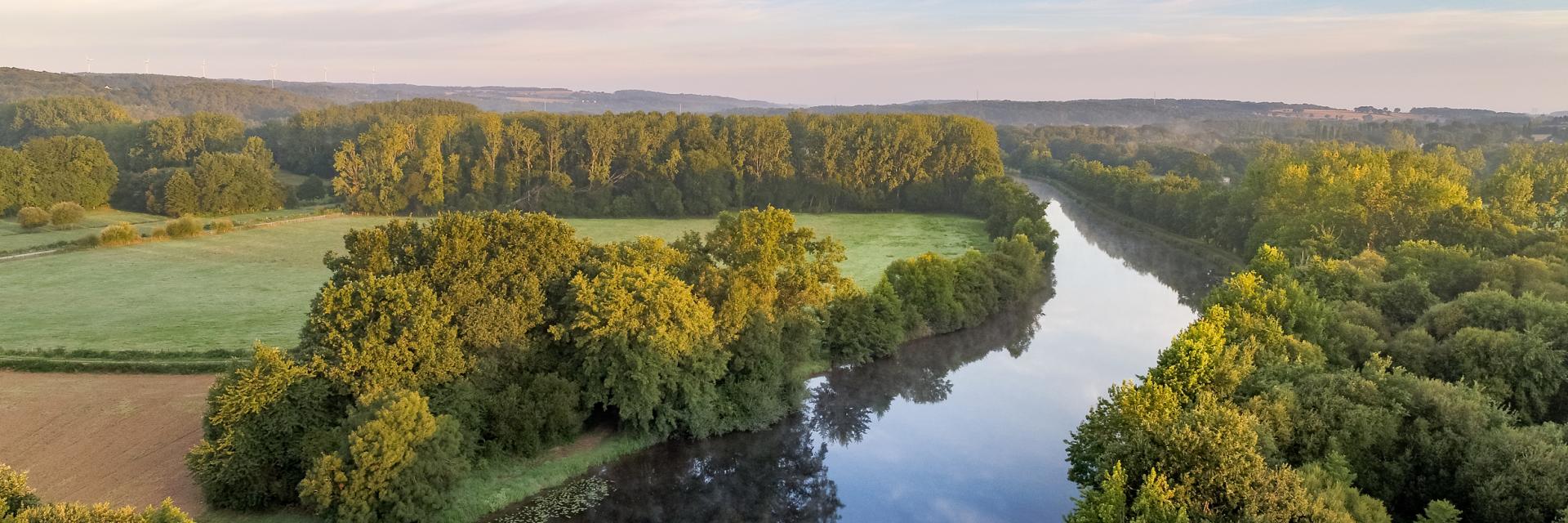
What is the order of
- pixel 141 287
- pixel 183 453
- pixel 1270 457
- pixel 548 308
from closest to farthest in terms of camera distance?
pixel 1270 457
pixel 183 453
pixel 548 308
pixel 141 287

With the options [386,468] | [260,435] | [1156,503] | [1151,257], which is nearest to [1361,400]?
[1156,503]

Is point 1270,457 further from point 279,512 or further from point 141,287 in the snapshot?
point 141,287

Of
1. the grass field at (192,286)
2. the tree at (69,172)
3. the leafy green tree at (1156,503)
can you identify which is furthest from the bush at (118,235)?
the leafy green tree at (1156,503)

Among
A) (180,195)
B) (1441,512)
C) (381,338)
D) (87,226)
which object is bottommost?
(87,226)

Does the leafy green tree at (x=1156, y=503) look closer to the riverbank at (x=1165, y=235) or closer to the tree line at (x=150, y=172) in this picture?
the riverbank at (x=1165, y=235)

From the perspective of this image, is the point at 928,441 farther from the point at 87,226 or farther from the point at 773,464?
the point at 87,226

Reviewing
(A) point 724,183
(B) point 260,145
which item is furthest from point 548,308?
(B) point 260,145
